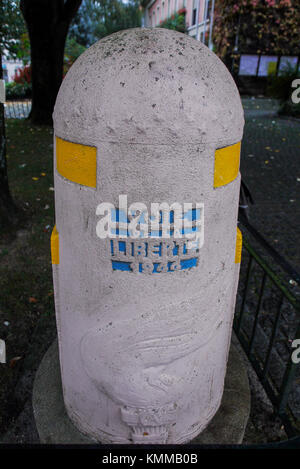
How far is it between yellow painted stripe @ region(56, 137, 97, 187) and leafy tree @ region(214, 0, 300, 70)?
23667mm

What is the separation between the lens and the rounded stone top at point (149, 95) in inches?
67.1

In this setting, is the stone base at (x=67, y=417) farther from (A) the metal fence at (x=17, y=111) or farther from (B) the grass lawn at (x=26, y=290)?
A: (A) the metal fence at (x=17, y=111)

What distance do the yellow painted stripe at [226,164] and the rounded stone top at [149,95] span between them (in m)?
0.05

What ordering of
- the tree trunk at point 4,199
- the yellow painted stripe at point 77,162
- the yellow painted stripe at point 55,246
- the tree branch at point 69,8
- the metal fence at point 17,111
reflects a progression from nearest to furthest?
the yellow painted stripe at point 77,162
the yellow painted stripe at point 55,246
the tree trunk at point 4,199
the tree branch at point 69,8
the metal fence at point 17,111

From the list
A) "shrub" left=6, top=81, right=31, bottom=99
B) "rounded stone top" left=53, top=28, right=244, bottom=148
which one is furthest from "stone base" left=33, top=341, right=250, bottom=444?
"shrub" left=6, top=81, right=31, bottom=99

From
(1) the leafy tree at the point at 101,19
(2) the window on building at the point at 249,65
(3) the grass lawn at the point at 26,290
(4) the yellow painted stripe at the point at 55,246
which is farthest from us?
(1) the leafy tree at the point at 101,19

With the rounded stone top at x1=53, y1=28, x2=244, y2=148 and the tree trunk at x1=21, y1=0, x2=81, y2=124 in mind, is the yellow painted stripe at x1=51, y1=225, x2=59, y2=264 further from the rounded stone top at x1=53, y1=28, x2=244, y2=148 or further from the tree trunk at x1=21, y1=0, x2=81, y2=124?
the tree trunk at x1=21, y1=0, x2=81, y2=124

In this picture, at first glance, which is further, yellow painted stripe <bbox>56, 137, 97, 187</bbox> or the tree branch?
the tree branch

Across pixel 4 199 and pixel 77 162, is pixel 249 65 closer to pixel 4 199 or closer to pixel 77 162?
pixel 4 199

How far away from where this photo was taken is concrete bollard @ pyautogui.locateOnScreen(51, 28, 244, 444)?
1743mm

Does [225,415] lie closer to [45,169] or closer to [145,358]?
[145,358]

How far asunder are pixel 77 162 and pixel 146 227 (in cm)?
51

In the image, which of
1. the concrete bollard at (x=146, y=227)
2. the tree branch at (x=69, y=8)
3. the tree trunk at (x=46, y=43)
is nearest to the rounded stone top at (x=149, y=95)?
the concrete bollard at (x=146, y=227)

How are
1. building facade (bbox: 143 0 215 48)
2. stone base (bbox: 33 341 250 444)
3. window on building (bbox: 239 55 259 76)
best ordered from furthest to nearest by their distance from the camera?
building facade (bbox: 143 0 215 48) → window on building (bbox: 239 55 259 76) → stone base (bbox: 33 341 250 444)
